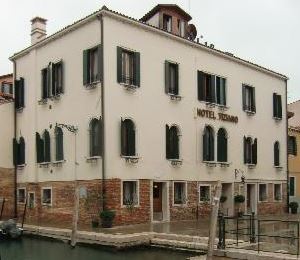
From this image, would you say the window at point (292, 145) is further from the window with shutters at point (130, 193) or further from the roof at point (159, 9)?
the window with shutters at point (130, 193)

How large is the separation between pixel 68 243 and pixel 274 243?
6.84 metres

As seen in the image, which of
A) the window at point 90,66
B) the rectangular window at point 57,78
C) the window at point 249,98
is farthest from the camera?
the window at point 249,98

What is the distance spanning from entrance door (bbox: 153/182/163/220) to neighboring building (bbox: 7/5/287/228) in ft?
0.14

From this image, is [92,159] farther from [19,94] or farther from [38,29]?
[38,29]

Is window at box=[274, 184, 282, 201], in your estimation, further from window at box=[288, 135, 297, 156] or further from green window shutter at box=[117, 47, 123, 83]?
green window shutter at box=[117, 47, 123, 83]

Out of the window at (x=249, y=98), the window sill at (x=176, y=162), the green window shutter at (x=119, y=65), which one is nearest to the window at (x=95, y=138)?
the green window shutter at (x=119, y=65)

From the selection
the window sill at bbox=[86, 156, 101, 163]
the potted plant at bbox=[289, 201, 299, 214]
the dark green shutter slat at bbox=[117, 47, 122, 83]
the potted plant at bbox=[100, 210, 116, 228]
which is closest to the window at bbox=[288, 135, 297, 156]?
the potted plant at bbox=[289, 201, 299, 214]

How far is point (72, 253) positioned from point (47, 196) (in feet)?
25.1

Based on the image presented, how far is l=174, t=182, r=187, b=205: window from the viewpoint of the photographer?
2306 cm

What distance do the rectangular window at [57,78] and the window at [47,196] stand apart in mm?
4272

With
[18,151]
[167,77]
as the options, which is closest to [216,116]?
[167,77]

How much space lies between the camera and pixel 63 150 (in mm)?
22531

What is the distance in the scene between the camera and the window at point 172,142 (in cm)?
2273

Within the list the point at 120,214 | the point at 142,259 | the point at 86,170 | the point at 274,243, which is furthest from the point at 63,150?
the point at 274,243
